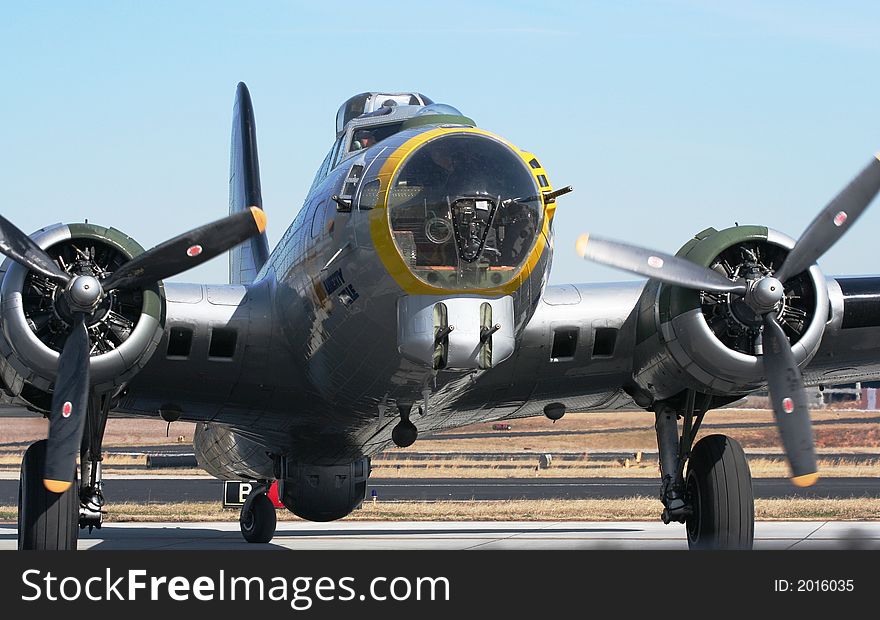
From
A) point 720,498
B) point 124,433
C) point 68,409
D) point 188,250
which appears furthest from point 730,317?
point 124,433

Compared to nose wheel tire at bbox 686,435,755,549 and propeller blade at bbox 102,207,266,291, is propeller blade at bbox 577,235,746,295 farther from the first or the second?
propeller blade at bbox 102,207,266,291

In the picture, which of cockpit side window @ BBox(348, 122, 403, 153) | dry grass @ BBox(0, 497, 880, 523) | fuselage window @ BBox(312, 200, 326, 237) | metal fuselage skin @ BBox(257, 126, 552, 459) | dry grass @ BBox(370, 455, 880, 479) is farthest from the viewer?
dry grass @ BBox(370, 455, 880, 479)

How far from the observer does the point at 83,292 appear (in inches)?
456

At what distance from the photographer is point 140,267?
12.1 m

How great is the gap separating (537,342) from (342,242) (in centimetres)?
327

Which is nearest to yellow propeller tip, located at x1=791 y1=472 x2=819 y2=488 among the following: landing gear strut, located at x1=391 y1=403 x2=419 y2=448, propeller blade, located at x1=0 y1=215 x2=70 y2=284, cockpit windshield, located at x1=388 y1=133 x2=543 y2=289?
cockpit windshield, located at x1=388 y1=133 x2=543 y2=289

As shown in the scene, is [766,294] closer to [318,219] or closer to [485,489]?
[318,219]

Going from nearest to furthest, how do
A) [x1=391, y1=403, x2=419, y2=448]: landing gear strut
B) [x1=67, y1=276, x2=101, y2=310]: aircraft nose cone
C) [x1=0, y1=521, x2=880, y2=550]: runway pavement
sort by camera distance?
[x1=67, y1=276, x2=101, y2=310]: aircraft nose cone, [x1=391, y1=403, x2=419, y2=448]: landing gear strut, [x1=0, y1=521, x2=880, y2=550]: runway pavement

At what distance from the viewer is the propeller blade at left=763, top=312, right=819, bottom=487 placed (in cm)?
1205

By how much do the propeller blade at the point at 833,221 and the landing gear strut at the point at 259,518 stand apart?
9814mm

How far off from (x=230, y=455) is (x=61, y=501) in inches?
194

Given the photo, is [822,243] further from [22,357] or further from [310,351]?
[22,357]
